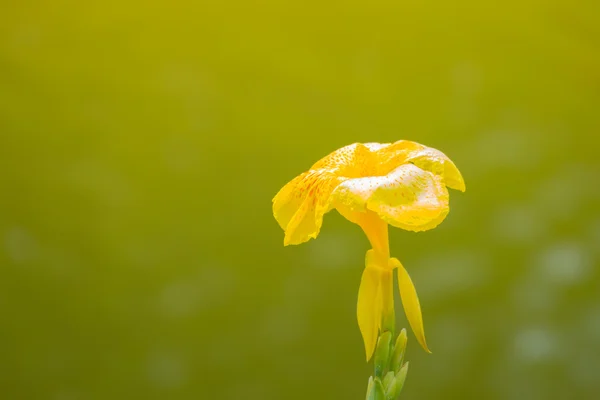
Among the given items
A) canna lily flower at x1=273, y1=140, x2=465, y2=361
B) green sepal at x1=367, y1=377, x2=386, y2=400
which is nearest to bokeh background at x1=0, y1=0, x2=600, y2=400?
canna lily flower at x1=273, y1=140, x2=465, y2=361

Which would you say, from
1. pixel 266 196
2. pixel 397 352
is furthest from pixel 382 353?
pixel 266 196

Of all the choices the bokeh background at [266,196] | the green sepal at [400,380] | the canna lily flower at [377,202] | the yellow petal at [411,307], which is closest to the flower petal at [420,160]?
the canna lily flower at [377,202]

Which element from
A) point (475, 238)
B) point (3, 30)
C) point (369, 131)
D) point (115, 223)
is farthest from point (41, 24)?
point (475, 238)

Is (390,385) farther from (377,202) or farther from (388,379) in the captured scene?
(377,202)

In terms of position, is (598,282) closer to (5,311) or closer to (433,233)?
(433,233)

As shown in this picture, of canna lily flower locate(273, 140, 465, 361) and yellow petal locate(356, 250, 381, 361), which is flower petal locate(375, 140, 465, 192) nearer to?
canna lily flower locate(273, 140, 465, 361)

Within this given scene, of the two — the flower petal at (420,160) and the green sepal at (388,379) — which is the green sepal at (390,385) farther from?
the flower petal at (420,160)
